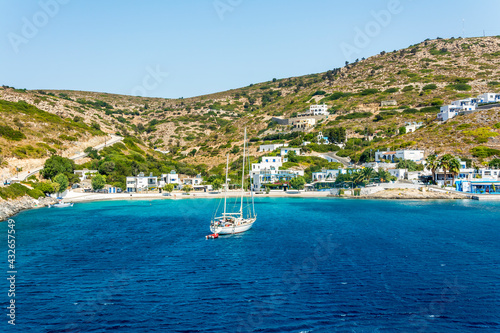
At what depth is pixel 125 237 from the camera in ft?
163

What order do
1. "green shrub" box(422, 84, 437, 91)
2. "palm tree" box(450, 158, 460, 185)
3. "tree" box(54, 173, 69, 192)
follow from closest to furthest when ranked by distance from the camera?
"tree" box(54, 173, 69, 192), "palm tree" box(450, 158, 460, 185), "green shrub" box(422, 84, 437, 91)

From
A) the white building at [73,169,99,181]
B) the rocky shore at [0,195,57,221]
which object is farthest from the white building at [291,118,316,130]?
the rocky shore at [0,195,57,221]

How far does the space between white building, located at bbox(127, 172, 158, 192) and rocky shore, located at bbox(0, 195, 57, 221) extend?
2869 cm

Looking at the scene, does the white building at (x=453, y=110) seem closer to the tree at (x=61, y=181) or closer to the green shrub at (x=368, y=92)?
the green shrub at (x=368, y=92)

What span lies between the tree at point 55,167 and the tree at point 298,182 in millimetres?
62638

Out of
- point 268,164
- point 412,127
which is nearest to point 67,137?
point 268,164

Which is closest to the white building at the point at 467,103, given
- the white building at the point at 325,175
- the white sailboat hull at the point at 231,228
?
the white building at the point at 325,175

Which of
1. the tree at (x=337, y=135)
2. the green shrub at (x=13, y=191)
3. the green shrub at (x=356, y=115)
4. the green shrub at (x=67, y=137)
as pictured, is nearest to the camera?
the green shrub at (x=13, y=191)

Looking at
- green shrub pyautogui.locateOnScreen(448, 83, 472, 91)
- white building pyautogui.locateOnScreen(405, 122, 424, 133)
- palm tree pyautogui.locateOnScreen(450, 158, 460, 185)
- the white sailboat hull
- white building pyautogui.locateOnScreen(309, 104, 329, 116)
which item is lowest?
the white sailboat hull

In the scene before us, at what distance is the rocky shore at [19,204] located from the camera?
65238 millimetres

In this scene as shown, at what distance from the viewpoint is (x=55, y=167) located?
102 metres

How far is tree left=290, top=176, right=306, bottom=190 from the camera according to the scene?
11344 centimetres

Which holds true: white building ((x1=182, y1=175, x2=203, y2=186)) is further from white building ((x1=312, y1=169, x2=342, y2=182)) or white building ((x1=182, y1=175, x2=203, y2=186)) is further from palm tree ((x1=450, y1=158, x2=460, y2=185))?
palm tree ((x1=450, y1=158, x2=460, y2=185))

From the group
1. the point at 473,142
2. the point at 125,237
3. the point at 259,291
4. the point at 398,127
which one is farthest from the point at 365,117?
the point at 259,291
